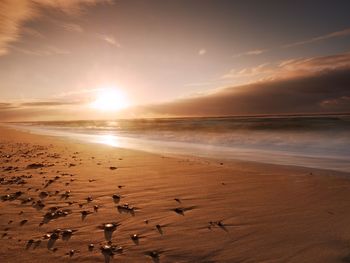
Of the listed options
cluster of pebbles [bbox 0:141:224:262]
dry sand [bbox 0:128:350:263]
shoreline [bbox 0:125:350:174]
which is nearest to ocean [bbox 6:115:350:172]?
shoreline [bbox 0:125:350:174]

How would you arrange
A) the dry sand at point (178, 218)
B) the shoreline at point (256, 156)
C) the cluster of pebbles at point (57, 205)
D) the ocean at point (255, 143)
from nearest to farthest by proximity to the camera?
the dry sand at point (178, 218), the cluster of pebbles at point (57, 205), the shoreline at point (256, 156), the ocean at point (255, 143)

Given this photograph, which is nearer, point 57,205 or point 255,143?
point 57,205

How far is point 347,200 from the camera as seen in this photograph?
574 cm

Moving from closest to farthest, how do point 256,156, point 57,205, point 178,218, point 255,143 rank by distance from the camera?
point 178,218 < point 57,205 < point 256,156 < point 255,143

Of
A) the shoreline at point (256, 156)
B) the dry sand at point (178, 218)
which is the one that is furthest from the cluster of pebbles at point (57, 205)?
the shoreline at point (256, 156)

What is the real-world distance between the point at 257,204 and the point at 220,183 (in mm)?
1880

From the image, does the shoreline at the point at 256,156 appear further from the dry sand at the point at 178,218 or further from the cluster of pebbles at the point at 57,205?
the cluster of pebbles at the point at 57,205

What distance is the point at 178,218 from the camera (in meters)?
4.90

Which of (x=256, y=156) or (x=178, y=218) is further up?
(x=178, y=218)

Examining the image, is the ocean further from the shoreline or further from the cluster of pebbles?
the cluster of pebbles

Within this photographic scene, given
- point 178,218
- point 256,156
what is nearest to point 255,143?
point 256,156

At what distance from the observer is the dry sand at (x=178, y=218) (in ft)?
12.0

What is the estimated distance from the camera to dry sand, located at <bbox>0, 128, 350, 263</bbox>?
3.66m

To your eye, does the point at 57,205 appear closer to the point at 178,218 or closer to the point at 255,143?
the point at 178,218
